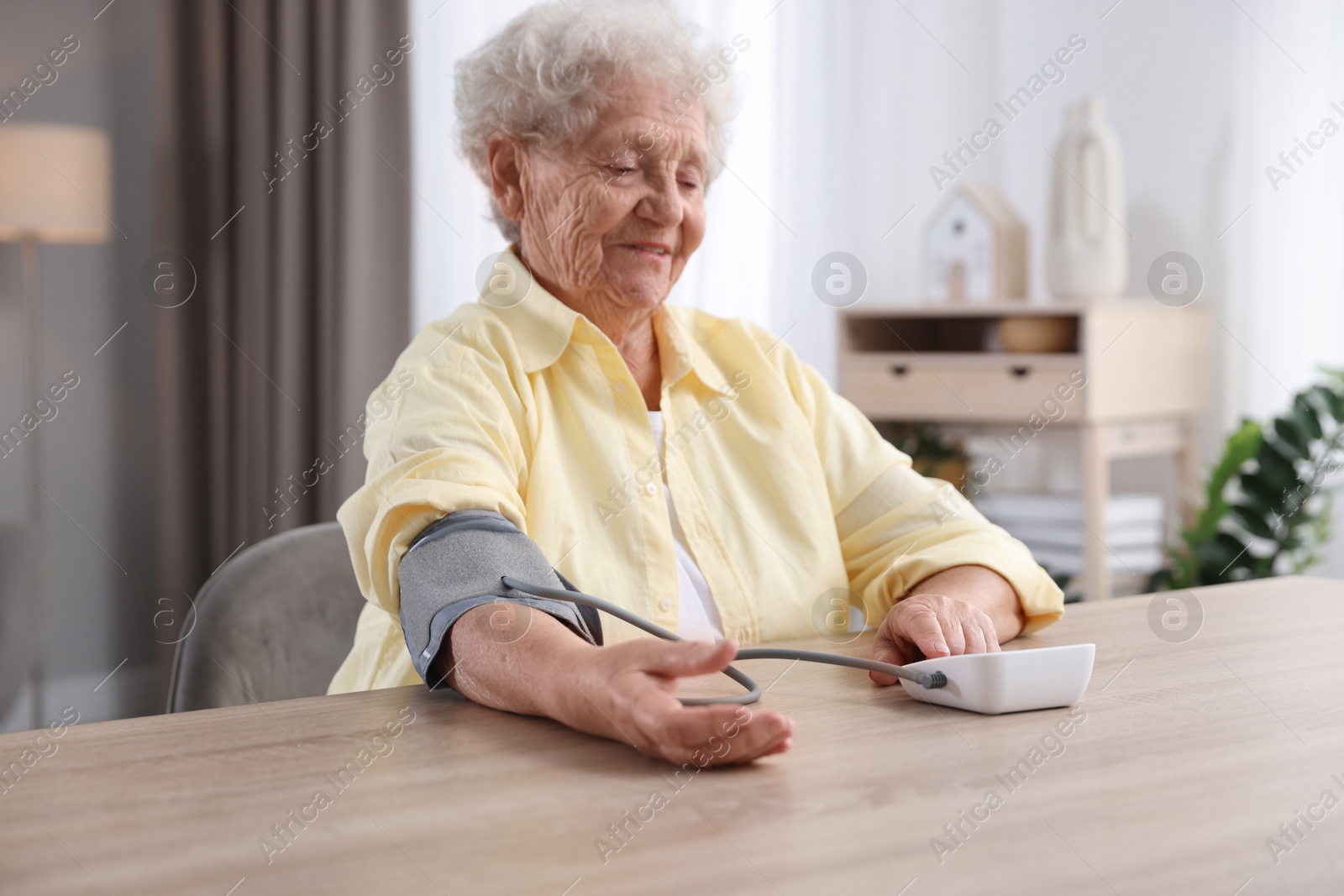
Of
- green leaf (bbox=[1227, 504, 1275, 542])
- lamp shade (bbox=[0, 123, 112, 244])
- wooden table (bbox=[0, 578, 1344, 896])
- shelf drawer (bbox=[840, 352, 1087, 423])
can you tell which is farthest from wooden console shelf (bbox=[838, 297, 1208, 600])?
wooden table (bbox=[0, 578, 1344, 896])

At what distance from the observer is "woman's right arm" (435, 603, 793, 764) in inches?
25.5

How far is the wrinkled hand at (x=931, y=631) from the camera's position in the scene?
892 millimetres

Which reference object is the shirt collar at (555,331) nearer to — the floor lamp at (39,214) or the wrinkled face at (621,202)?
the wrinkled face at (621,202)

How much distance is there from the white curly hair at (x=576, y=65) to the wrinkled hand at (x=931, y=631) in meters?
0.55

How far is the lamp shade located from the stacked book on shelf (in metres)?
2.10

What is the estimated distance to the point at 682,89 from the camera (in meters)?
1.18

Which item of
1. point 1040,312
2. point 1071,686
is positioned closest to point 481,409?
point 1071,686

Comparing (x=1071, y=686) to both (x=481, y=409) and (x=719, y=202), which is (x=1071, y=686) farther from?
(x=719, y=202)

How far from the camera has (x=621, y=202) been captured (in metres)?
1.18

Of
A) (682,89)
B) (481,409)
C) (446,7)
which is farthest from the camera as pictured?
(446,7)

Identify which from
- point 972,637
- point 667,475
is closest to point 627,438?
point 667,475

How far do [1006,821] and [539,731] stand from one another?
29cm

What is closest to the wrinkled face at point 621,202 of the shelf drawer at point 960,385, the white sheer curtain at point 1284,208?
the shelf drawer at point 960,385

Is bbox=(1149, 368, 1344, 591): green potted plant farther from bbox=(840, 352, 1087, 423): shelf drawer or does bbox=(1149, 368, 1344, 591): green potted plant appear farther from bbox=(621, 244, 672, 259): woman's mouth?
bbox=(621, 244, 672, 259): woman's mouth
